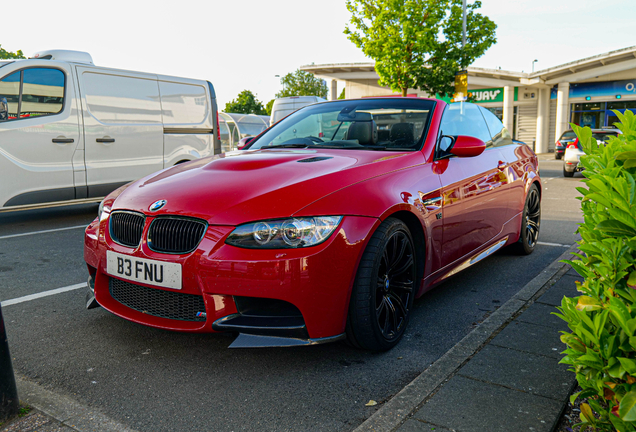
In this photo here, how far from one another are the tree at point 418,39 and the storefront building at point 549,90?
5264 millimetres

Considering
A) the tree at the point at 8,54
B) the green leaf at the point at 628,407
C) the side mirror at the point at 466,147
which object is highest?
the tree at the point at 8,54

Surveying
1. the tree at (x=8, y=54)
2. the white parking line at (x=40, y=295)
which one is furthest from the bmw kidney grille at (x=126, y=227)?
the tree at (x=8, y=54)

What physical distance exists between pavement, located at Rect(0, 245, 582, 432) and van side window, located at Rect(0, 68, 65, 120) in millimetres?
5268

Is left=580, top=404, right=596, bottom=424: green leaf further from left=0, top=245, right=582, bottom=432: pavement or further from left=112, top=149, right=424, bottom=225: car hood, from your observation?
left=112, top=149, right=424, bottom=225: car hood

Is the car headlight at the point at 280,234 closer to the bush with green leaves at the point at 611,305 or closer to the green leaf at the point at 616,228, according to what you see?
the bush with green leaves at the point at 611,305

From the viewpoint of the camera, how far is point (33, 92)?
6938 mm

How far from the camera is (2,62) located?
671 centimetres

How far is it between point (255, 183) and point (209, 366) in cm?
99

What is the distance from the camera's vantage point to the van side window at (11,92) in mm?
6660

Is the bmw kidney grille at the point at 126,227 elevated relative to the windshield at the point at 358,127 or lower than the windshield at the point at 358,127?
lower

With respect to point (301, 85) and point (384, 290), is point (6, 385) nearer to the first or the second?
point (384, 290)

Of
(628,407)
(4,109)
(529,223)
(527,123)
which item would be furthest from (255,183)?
(527,123)

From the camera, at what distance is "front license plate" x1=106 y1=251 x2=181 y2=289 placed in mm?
2568

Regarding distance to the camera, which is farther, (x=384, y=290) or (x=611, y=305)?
(x=384, y=290)
